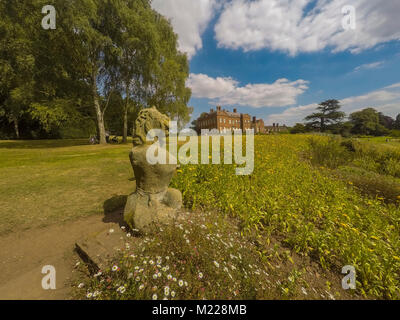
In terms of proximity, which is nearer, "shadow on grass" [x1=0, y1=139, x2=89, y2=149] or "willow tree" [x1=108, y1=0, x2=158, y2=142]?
"willow tree" [x1=108, y1=0, x2=158, y2=142]

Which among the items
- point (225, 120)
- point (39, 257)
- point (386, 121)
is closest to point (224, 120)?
point (225, 120)

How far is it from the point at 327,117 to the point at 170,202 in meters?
53.7

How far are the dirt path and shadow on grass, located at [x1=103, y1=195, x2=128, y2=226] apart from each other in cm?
5

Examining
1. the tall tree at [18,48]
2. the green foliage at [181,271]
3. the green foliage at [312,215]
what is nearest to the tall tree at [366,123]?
the green foliage at [312,215]

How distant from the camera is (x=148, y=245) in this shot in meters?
2.05

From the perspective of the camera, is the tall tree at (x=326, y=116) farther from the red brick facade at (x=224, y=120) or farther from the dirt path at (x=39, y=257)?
the dirt path at (x=39, y=257)

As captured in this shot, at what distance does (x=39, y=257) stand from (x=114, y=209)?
4.86 ft

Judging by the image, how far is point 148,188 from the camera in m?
2.62

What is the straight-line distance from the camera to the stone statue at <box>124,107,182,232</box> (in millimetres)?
2426

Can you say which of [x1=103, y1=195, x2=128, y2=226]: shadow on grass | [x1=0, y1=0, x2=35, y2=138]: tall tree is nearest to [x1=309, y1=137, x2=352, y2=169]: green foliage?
[x1=103, y1=195, x2=128, y2=226]: shadow on grass

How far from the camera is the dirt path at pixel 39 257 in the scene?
5.67 feet

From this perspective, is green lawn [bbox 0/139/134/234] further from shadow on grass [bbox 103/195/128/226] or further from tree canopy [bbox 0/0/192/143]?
tree canopy [bbox 0/0/192/143]

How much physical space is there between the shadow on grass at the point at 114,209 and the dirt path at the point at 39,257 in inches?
1.9
